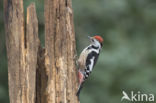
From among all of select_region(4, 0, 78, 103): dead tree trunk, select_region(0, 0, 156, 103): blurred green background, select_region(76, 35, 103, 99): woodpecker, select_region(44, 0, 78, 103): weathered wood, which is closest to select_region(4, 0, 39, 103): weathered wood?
select_region(4, 0, 78, 103): dead tree trunk

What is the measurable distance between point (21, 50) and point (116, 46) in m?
4.53

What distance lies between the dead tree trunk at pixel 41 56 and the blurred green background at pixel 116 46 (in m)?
2.71

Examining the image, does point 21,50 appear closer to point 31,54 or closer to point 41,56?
point 31,54

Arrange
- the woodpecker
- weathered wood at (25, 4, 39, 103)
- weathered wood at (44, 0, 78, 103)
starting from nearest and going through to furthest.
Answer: weathered wood at (25, 4, 39, 103) < weathered wood at (44, 0, 78, 103) < the woodpecker

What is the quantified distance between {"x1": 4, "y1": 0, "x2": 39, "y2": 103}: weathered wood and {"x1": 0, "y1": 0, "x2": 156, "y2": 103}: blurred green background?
2902mm

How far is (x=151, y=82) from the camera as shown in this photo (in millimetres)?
12477

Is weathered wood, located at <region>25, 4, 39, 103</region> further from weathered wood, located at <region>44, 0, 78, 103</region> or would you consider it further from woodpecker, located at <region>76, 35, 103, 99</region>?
woodpecker, located at <region>76, 35, 103, 99</region>

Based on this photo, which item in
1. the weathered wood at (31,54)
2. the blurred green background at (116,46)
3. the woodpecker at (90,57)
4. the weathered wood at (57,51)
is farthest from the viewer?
the blurred green background at (116,46)

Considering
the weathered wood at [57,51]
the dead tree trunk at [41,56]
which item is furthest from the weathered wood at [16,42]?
the weathered wood at [57,51]

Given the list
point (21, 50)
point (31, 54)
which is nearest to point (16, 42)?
point (21, 50)

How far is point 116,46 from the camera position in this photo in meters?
12.1

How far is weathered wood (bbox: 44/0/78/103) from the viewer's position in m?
8.03

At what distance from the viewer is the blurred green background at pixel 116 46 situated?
11.5 m

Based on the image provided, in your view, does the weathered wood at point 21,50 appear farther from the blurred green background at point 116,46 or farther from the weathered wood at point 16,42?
the blurred green background at point 116,46
